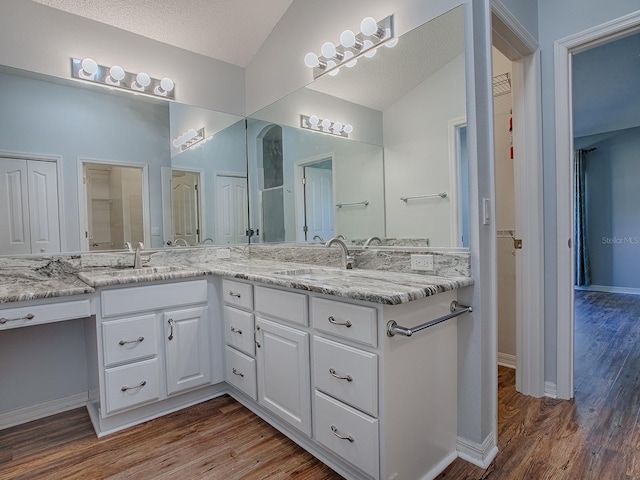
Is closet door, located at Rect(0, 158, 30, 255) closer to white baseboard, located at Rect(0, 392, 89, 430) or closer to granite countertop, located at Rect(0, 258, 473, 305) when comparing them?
granite countertop, located at Rect(0, 258, 473, 305)

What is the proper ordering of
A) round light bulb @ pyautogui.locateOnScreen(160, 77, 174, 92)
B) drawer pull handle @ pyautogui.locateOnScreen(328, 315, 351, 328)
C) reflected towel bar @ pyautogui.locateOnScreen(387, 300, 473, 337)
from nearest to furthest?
reflected towel bar @ pyautogui.locateOnScreen(387, 300, 473, 337) → drawer pull handle @ pyautogui.locateOnScreen(328, 315, 351, 328) → round light bulb @ pyautogui.locateOnScreen(160, 77, 174, 92)

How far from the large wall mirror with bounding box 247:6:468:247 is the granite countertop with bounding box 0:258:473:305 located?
0.31m

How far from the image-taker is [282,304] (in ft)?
5.65

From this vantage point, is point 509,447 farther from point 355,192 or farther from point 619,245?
point 619,245

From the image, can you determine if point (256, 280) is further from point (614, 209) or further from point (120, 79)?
point (614, 209)

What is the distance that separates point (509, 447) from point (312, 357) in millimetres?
1045

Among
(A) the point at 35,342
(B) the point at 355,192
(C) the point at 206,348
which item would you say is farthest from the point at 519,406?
(A) the point at 35,342

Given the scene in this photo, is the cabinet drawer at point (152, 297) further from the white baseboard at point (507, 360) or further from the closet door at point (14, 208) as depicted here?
the white baseboard at point (507, 360)

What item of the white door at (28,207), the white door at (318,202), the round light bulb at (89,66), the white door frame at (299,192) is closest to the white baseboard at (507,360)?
the white door at (318,202)

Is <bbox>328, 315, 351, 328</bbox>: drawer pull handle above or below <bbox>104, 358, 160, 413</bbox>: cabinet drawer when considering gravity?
above

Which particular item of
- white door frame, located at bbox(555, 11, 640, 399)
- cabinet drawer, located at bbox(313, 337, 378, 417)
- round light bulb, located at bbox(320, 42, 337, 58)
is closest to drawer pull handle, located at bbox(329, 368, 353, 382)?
cabinet drawer, located at bbox(313, 337, 378, 417)

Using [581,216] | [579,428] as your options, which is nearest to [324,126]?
[579,428]

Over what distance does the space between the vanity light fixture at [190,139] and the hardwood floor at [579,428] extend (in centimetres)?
261

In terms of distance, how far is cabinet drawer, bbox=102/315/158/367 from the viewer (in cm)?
189
